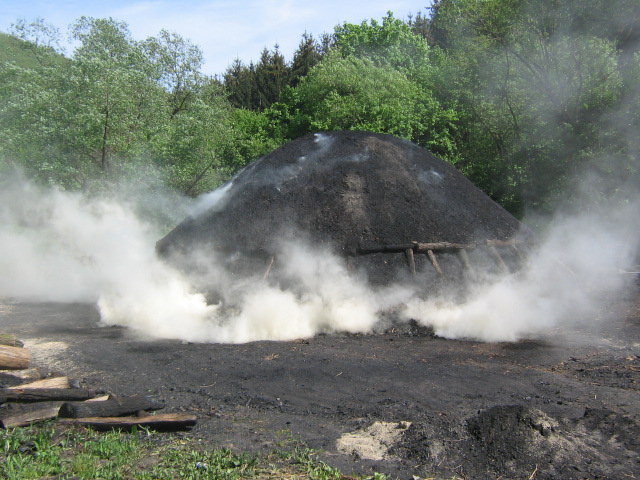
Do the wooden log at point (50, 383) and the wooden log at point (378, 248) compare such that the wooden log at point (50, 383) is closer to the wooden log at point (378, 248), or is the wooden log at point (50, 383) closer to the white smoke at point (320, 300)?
the white smoke at point (320, 300)

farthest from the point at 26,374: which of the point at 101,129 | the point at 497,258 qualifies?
the point at 101,129

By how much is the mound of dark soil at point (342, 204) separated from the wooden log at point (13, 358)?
14.1 ft

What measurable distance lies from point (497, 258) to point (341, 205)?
3239mm

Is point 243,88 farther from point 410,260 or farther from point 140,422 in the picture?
point 140,422

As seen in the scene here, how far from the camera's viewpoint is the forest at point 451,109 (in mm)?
18203

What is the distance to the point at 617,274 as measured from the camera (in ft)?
52.5

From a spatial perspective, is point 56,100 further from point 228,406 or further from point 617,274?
point 617,274

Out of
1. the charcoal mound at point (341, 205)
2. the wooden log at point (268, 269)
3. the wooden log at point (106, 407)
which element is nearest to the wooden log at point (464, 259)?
the charcoal mound at point (341, 205)

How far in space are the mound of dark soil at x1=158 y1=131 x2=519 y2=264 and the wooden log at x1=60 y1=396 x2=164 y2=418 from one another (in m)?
5.43

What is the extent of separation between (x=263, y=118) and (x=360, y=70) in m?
6.82

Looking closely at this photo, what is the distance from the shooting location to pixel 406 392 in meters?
6.86

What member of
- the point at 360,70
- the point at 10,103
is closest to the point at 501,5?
the point at 360,70

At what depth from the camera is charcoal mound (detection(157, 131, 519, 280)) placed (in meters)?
11.7

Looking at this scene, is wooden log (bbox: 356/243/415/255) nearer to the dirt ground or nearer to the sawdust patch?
the dirt ground
